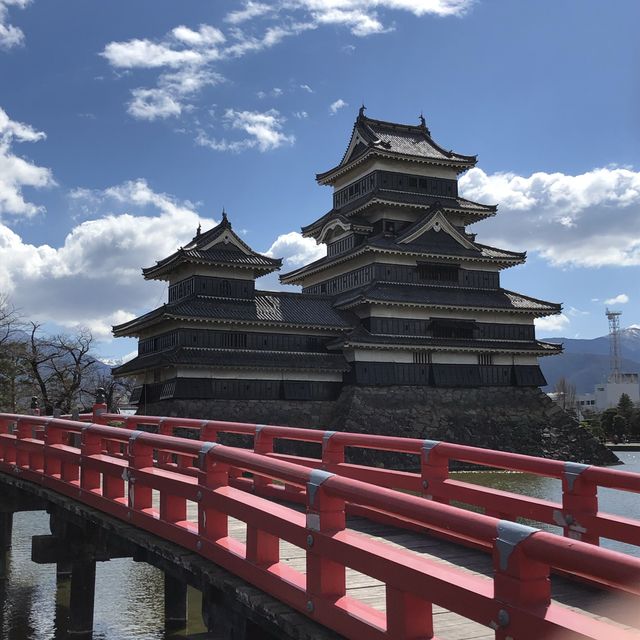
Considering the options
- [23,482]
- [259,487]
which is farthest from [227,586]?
[23,482]

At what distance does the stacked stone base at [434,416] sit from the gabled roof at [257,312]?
13.8 ft

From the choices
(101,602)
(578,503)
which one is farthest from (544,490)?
(578,503)

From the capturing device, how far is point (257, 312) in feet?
130

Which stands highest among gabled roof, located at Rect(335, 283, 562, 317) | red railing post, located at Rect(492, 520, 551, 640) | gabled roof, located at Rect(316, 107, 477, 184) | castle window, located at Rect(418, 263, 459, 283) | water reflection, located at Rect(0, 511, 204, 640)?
gabled roof, located at Rect(316, 107, 477, 184)

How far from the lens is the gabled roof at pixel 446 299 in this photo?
1641 inches

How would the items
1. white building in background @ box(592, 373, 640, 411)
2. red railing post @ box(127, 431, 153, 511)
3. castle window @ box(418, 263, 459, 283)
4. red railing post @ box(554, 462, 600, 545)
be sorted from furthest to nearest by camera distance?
white building in background @ box(592, 373, 640, 411), castle window @ box(418, 263, 459, 283), red railing post @ box(127, 431, 153, 511), red railing post @ box(554, 462, 600, 545)

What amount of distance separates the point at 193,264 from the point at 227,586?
33.8 m

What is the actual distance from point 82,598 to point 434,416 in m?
32.0

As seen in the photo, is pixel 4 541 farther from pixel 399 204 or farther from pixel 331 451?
pixel 399 204

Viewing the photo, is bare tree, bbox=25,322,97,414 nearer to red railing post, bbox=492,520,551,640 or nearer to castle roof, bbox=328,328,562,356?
castle roof, bbox=328,328,562,356

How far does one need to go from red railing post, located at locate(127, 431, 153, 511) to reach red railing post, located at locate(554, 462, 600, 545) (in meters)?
4.58

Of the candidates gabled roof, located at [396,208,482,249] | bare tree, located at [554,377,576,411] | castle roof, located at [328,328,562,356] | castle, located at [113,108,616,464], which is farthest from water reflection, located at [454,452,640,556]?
bare tree, located at [554,377,576,411]

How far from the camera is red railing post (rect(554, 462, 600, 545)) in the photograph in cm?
616

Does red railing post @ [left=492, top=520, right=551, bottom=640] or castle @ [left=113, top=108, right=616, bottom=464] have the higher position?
castle @ [left=113, top=108, right=616, bottom=464]
